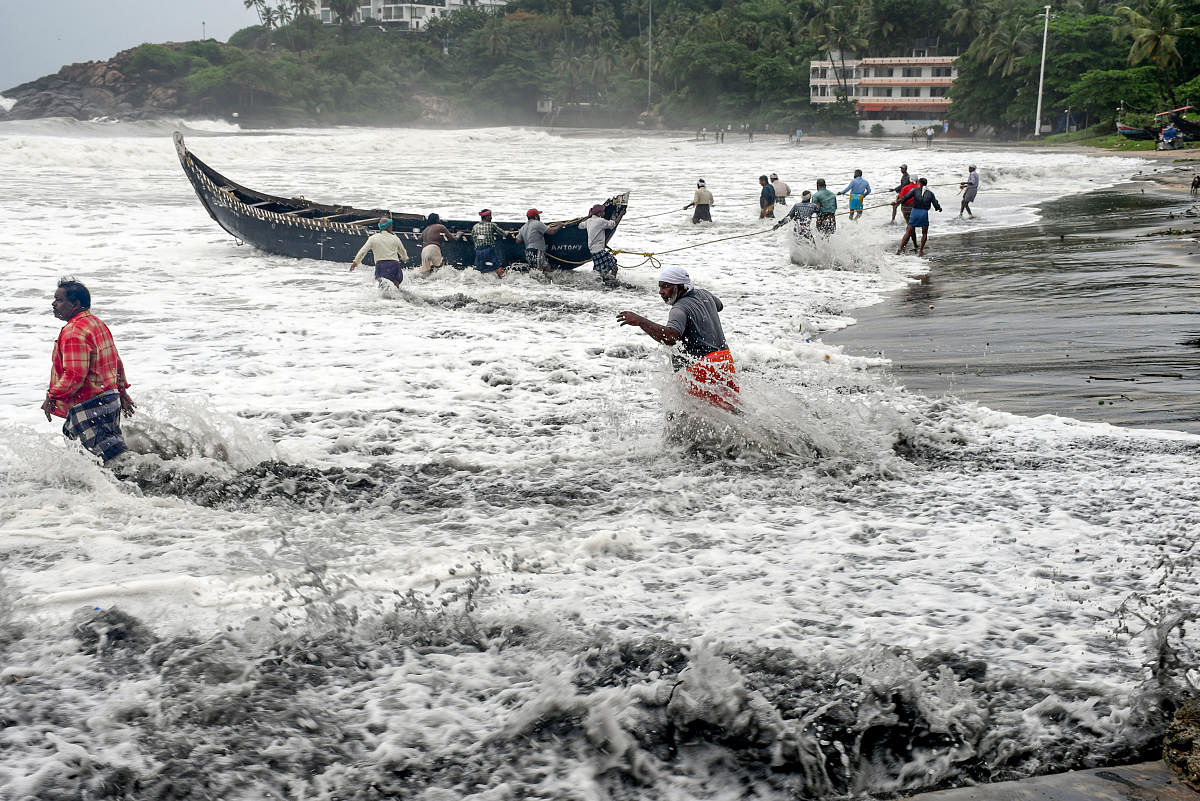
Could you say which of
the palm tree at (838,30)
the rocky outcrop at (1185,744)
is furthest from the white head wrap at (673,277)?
the palm tree at (838,30)

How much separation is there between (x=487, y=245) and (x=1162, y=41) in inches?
1937

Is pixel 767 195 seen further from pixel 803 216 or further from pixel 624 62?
pixel 624 62

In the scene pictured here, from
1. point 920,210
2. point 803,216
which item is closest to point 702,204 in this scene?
point 803,216

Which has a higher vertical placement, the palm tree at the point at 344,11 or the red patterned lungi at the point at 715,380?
the palm tree at the point at 344,11

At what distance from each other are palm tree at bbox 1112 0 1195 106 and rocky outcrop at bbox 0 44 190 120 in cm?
9016

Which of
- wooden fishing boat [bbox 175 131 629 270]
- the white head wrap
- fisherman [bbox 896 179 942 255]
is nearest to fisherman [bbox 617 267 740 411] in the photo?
the white head wrap

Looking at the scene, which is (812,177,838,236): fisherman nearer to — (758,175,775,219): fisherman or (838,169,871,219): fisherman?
(838,169,871,219): fisherman

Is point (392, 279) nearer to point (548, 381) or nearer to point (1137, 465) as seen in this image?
point (548, 381)

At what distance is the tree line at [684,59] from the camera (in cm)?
6169

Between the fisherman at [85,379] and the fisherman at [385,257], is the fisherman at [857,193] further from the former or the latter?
the fisherman at [85,379]

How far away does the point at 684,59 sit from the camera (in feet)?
320

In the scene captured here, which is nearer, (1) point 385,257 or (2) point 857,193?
(1) point 385,257

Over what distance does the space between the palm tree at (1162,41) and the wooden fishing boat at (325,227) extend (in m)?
46.5

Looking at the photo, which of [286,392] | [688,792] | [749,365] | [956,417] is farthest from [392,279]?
[688,792]
